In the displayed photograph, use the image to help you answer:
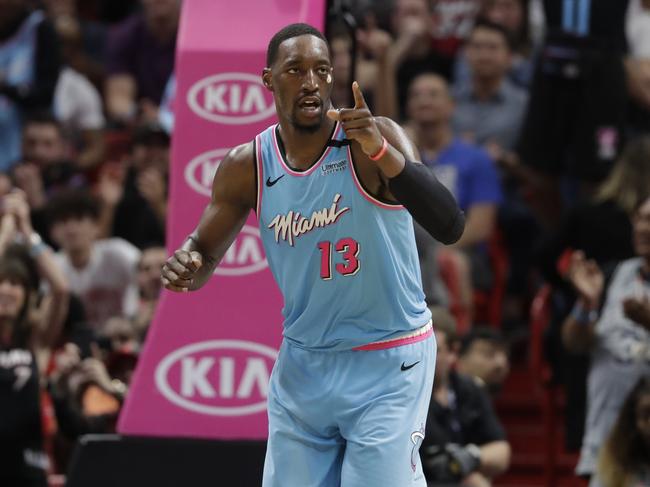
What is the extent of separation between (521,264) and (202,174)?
4016 millimetres

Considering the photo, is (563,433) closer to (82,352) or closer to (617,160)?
(617,160)

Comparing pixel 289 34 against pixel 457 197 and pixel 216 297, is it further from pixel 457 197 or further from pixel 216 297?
pixel 457 197

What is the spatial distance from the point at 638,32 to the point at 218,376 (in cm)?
503

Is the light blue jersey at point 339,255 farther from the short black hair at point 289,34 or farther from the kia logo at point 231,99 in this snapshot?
the kia logo at point 231,99

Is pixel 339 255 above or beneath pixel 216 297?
above

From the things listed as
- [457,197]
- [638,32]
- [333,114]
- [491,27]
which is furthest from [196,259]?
[638,32]

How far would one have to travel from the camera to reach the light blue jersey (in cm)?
484

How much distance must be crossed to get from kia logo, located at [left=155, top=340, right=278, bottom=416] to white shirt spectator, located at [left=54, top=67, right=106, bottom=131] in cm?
552

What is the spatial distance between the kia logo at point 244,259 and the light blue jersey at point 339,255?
4.87 feet

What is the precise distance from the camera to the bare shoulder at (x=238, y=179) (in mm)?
5121

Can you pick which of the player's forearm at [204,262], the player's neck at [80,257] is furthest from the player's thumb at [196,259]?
the player's neck at [80,257]

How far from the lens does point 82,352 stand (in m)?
7.93

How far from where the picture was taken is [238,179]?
203 inches

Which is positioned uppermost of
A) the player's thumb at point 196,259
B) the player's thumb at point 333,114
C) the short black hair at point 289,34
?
the short black hair at point 289,34
